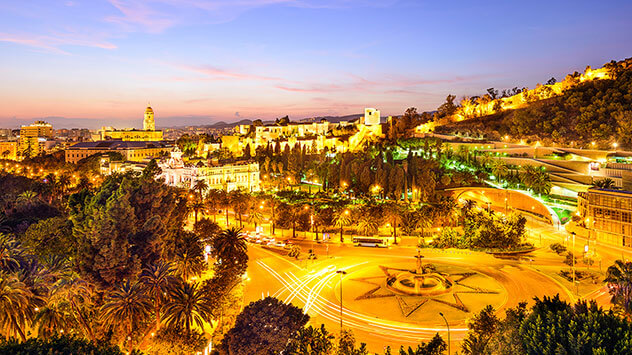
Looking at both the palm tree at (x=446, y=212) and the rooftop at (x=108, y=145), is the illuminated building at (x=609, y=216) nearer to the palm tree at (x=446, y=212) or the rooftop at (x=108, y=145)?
the palm tree at (x=446, y=212)

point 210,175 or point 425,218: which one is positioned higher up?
point 210,175

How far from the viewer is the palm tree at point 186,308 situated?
19.7m

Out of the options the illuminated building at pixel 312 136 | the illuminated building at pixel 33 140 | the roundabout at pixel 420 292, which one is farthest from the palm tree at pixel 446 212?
the illuminated building at pixel 33 140

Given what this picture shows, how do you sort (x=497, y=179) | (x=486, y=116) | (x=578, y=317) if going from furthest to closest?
(x=486, y=116), (x=497, y=179), (x=578, y=317)

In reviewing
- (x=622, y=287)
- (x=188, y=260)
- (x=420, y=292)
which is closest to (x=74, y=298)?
(x=188, y=260)

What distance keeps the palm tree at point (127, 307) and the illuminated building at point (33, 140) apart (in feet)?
414

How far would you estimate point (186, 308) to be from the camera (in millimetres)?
19828

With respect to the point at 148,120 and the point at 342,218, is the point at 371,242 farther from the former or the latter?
the point at 148,120

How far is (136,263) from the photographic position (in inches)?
968

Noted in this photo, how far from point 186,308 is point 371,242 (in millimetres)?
25789

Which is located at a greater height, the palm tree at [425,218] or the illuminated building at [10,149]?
the illuminated building at [10,149]

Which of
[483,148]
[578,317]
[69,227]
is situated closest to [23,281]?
[69,227]

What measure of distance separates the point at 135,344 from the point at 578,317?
→ 21.2 m

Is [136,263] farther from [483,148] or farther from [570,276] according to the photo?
[483,148]
